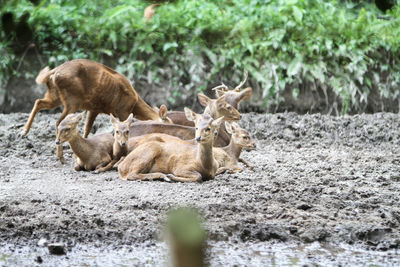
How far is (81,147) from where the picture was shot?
24.2 feet

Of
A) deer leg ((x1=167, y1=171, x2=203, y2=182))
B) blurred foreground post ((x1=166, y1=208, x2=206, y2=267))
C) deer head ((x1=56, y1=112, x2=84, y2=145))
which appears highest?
blurred foreground post ((x1=166, y1=208, x2=206, y2=267))

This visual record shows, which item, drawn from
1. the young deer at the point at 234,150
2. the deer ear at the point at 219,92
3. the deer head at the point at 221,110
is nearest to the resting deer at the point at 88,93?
the deer ear at the point at 219,92

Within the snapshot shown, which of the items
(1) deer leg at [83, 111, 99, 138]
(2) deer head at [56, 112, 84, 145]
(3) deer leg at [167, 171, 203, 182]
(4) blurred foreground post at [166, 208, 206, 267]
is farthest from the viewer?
(1) deer leg at [83, 111, 99, 138]

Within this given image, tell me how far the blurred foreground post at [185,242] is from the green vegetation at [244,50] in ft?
34.6

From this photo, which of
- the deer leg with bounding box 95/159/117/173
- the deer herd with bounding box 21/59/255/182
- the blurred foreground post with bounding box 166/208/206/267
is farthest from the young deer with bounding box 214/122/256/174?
the blurred foreground post with bounding box 166/208/206/267

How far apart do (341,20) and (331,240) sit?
8.35 meters

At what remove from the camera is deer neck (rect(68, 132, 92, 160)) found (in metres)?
7.33

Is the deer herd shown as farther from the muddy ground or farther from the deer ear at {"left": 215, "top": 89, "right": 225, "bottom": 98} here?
the muddy ground

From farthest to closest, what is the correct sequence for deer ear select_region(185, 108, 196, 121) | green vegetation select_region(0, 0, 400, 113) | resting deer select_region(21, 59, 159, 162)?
green vegetation select_region(0, 0, 400, 113) → resting deer select_region(21, 59, 159, 162) → deer ear select_region(185, 108, 196, 121)

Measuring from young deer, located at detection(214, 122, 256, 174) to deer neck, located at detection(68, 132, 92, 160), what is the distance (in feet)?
4.78

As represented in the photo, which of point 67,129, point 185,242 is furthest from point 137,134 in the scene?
point 185,242

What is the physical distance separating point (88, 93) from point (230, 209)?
4.15 meters

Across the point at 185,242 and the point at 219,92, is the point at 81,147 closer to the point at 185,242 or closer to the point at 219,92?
the point at 219,92

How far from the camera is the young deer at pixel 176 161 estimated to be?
21.9 feet
